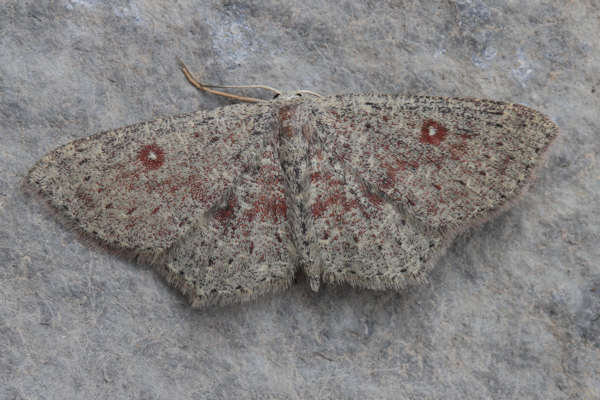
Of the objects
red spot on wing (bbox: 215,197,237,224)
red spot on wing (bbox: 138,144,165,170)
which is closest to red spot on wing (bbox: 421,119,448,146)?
red spot on wing (bbox: 215,197,237,224)

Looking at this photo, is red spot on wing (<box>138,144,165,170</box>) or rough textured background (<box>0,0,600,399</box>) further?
rough textured background (<box>0,0,600,399</box>)

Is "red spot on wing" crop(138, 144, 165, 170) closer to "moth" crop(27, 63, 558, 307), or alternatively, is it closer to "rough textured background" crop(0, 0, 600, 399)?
"moth" crop(27, 63, 558, 307)

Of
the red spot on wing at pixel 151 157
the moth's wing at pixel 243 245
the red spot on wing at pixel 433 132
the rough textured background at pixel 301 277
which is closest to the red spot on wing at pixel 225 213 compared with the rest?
the moth's wing at pixel 243 245

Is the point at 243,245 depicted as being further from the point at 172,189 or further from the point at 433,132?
the point at 433,132

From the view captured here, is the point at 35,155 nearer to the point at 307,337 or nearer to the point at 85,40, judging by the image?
the point at 85,40

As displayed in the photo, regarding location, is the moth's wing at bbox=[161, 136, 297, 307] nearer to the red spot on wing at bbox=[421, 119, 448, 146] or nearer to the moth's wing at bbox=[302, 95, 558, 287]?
the moth's wing at bbox=[302, 95, 558, 287]

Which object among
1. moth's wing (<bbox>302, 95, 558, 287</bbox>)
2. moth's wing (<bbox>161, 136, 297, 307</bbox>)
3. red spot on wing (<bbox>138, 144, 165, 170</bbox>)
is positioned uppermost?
moth's wing (<bbox>302, 95, 558, 287</bbox>)

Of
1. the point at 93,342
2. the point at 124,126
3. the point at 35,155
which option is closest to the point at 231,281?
the point at 93,342

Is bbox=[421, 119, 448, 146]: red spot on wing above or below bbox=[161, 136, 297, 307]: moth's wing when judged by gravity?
above

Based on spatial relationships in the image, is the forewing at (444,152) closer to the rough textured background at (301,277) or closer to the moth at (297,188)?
the moth at (297,188)
